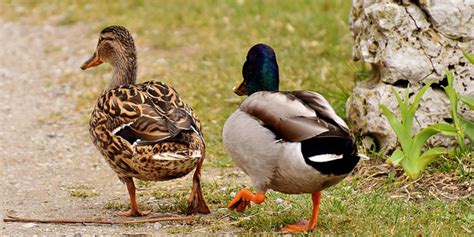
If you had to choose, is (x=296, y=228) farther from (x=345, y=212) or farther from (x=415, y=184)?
(x=415, y=184)

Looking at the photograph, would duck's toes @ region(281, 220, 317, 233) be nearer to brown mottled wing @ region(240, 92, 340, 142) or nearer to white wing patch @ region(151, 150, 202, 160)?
brown mottled wing @ region(240, 92, 340, 142)

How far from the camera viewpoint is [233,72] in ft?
32.3

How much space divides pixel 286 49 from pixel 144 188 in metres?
3.70

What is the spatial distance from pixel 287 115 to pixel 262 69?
30.9 inches

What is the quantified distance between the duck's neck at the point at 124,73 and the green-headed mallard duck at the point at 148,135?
0.61 metres

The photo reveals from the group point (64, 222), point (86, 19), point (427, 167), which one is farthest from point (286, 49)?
point (64, 222)

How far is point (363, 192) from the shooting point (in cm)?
656

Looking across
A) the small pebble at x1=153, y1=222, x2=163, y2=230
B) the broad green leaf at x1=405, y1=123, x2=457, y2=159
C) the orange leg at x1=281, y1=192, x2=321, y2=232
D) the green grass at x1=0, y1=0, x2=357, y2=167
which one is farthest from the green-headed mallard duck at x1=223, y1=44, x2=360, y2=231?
the green grass at x1=0, y1=0, x2=357, y2=167

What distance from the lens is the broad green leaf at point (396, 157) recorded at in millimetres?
6349

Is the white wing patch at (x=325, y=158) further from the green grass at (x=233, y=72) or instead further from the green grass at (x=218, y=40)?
the green grass at (x=218, y=40)

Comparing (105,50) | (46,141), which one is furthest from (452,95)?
(46,141)

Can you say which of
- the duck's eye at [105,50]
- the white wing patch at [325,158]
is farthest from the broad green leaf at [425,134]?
the duck's eye at [105,50]

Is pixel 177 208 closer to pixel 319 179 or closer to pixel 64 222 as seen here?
pixel 64 222

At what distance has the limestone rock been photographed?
268 inches
